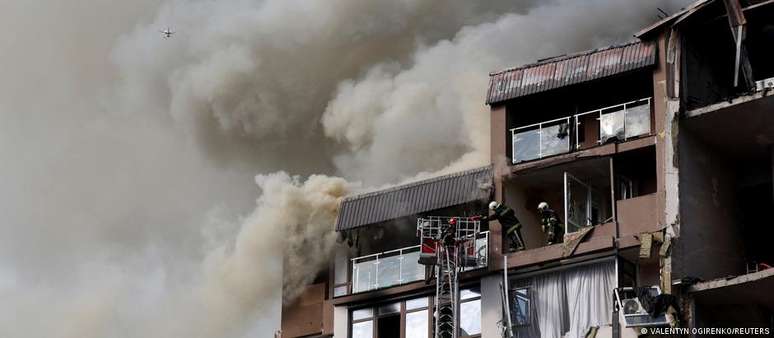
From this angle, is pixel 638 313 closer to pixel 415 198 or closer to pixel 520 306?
pixel 520 306

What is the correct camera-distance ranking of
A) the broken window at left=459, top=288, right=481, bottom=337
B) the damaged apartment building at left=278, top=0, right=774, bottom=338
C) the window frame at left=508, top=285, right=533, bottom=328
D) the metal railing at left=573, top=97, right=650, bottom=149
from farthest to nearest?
the broken window at left=459, top=288, right=481, bottom=337
the metal railing at left=573, top=97, right=650, bottom=149
the window frame at left=508, top=285, right=533, bottom=328
the damaged apartment building at left=278, top=0, right=774, bottom=338

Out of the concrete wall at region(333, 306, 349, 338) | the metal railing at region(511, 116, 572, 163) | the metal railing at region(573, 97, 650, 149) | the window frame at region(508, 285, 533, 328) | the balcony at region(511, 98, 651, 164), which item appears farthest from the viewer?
the concrete wall at region(333, 306, 349, 338)

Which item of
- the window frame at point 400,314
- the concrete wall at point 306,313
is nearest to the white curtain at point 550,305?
the window frame at point 400,314

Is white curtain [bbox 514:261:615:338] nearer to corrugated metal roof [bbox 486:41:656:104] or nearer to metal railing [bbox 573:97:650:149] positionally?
metal railing [bbox 573:97:650:149]

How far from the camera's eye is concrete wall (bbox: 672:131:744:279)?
166ft

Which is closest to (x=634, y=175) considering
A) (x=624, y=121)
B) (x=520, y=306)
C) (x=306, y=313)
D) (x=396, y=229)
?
(x=624, y=121)

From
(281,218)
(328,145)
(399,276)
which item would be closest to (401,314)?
(399,276)

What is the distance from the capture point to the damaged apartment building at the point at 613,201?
50.4 meters

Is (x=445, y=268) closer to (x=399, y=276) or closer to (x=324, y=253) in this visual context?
(x=399, y=276)

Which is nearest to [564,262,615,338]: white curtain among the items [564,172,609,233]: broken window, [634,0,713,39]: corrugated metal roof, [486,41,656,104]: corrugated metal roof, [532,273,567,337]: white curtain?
[532,273,567,337]: white curtain

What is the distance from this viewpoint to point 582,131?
5422 cm

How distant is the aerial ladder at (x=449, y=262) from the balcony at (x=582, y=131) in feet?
8.11

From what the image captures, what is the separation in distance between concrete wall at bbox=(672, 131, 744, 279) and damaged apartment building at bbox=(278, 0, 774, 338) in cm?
4

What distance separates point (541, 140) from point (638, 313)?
6.85 metres
